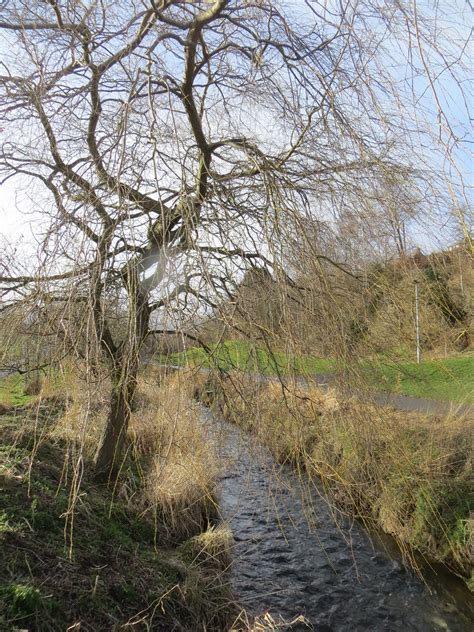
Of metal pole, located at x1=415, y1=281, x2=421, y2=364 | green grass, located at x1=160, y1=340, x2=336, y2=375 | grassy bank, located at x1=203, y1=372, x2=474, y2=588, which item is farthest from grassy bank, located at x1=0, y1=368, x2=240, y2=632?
metal pole, located at x1=415, y1=281, x2=421, y2=364

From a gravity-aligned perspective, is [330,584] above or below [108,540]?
below

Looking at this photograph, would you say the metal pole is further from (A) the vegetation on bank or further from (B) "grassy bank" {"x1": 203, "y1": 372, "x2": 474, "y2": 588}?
(B) "grassy bank" {"x1": 203, "y1": 372, "x2": 474, "y2": 588}

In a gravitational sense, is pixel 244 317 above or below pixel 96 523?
above

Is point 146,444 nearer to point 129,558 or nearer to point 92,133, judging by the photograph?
point 129,558

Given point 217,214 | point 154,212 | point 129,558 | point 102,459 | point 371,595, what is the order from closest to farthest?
1. point 217,214
2. point 154,212
3. point 129,558
4. point 371,595
5. point 102,459

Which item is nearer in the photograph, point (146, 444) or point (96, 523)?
point (96, 523)

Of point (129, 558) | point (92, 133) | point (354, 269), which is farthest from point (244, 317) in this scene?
point (129, 558)

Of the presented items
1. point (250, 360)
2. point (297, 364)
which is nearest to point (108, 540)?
point (250, 360)

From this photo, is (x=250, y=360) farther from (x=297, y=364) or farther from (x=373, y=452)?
(x=373, y=452)

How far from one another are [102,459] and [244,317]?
11.5ft

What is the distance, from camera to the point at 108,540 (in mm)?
3848

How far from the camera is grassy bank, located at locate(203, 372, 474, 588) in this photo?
247 cm

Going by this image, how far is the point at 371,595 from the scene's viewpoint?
14.7 ft

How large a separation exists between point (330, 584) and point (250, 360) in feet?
10.7
